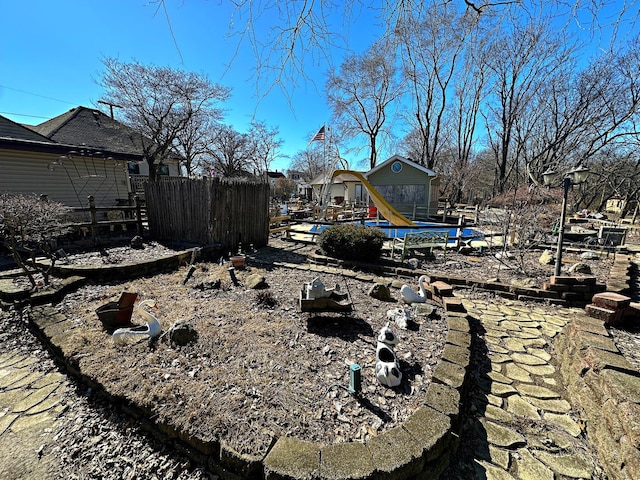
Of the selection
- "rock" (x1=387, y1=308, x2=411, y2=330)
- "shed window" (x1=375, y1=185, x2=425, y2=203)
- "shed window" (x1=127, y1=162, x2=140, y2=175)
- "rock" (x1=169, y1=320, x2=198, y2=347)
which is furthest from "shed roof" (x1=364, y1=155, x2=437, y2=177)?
"rock" (x1=169, y1=320, x2=198, y2=347)

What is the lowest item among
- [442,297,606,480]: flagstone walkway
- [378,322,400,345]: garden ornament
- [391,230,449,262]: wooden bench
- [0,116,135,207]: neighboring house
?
[442,297,606,480]: flagstone walkway

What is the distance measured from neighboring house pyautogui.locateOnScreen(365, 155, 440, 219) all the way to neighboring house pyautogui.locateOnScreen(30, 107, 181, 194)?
547 inches

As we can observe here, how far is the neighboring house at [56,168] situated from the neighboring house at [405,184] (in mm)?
14255

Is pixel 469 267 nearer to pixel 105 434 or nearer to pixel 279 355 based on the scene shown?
pixel 279 355

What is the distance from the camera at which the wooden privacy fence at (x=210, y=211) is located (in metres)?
6.65

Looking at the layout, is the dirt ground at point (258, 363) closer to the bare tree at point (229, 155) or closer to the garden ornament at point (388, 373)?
the garden ornament at point (388, 373)

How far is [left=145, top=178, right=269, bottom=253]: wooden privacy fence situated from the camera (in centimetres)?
665

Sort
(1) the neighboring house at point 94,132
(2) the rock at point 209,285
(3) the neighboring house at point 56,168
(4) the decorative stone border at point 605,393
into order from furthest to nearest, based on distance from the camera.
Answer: (1) the neighboring house at point 94,132 < (3) the neighboring house at point 56,168 < (2) the rock at point 209,285 < (4) the decorative stone border at point 605,393

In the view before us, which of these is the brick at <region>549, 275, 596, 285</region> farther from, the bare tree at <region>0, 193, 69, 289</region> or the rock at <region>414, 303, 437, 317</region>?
the bare tree at <region>0, 193, 69, 289</region>

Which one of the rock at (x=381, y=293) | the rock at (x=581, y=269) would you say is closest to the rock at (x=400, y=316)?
the rock at (x=381, y=293)

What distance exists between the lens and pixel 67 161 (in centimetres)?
938

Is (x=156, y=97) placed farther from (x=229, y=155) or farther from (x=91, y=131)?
(x=229, y=155)

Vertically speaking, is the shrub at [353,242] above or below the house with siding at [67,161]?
below

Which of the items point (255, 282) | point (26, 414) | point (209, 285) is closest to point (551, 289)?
point (255, 282)
